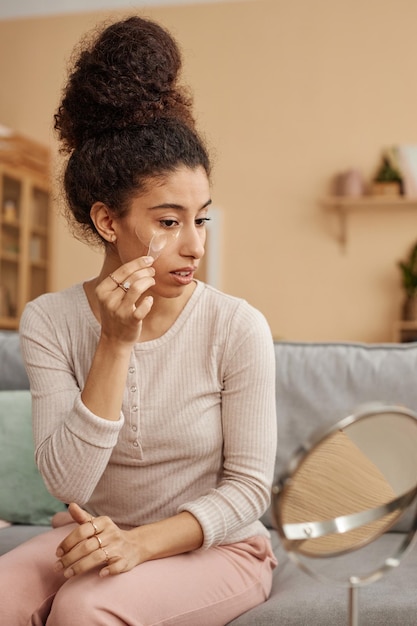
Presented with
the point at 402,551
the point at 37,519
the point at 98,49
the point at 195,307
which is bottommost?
the point at 37,519

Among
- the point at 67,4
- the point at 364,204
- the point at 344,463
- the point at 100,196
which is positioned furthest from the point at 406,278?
the point at 344,463

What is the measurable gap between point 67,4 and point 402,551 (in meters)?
5.81

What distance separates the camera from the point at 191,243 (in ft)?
4.24

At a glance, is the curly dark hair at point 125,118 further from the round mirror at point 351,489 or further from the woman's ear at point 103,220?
the round mirror at point 351,489

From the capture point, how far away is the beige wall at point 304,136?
5.28m

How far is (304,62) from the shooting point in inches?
214

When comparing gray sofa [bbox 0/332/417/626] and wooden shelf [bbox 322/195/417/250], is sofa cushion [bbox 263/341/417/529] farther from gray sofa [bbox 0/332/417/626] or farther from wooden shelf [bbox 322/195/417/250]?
wooden shelf [bbox 322/195/417/250]

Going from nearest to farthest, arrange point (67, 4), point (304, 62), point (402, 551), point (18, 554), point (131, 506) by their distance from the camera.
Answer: point (402, 551)
point (18, 554)
point (131, 506)
point (304, 62)
point (67, 4)

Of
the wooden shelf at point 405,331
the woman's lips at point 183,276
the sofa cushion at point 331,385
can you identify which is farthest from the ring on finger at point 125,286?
the wooden shelf at point 405,331

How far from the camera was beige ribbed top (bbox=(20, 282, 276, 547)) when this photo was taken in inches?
52.0

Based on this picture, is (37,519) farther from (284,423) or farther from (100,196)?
(100,196)

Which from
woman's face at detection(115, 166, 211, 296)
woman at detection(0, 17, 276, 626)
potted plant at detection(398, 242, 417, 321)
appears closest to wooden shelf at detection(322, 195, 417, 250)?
potted plant at detection(398, 242, 417, 321)

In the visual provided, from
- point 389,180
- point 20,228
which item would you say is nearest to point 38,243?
point 20,228

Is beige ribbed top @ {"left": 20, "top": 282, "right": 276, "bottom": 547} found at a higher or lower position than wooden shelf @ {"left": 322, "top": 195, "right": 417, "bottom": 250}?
lower
